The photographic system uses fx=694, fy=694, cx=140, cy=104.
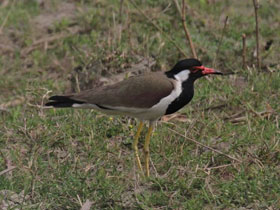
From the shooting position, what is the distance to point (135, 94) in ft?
16.8

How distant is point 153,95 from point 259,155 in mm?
922

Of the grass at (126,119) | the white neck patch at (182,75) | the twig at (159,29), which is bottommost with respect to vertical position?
the grass at (126,119)

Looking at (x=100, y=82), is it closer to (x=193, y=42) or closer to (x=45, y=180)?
(x=193, y=42)

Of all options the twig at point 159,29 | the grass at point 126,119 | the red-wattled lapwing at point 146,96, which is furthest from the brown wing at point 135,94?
the twig at point 159,29

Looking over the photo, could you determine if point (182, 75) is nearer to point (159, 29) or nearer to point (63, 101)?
point (63, 101)

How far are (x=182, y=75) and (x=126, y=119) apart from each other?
91 centimetres

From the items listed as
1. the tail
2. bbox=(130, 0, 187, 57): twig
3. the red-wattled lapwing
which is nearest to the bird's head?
the red-wattled lapwing

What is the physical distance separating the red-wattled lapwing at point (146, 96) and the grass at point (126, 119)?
39 cm

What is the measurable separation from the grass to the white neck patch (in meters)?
0.54

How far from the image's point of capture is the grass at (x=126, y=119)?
4.72m

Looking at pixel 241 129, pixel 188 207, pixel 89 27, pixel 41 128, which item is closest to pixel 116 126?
pixel 41 128

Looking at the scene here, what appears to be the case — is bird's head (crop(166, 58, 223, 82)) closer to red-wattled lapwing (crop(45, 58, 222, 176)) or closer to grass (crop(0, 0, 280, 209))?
red-wattled lapwing (crop(45, 58, 222, 176))

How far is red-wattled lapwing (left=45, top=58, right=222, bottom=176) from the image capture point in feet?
16.6

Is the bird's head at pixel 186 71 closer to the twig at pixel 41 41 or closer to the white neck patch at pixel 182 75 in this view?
the white neck patch at pixel 182 75
